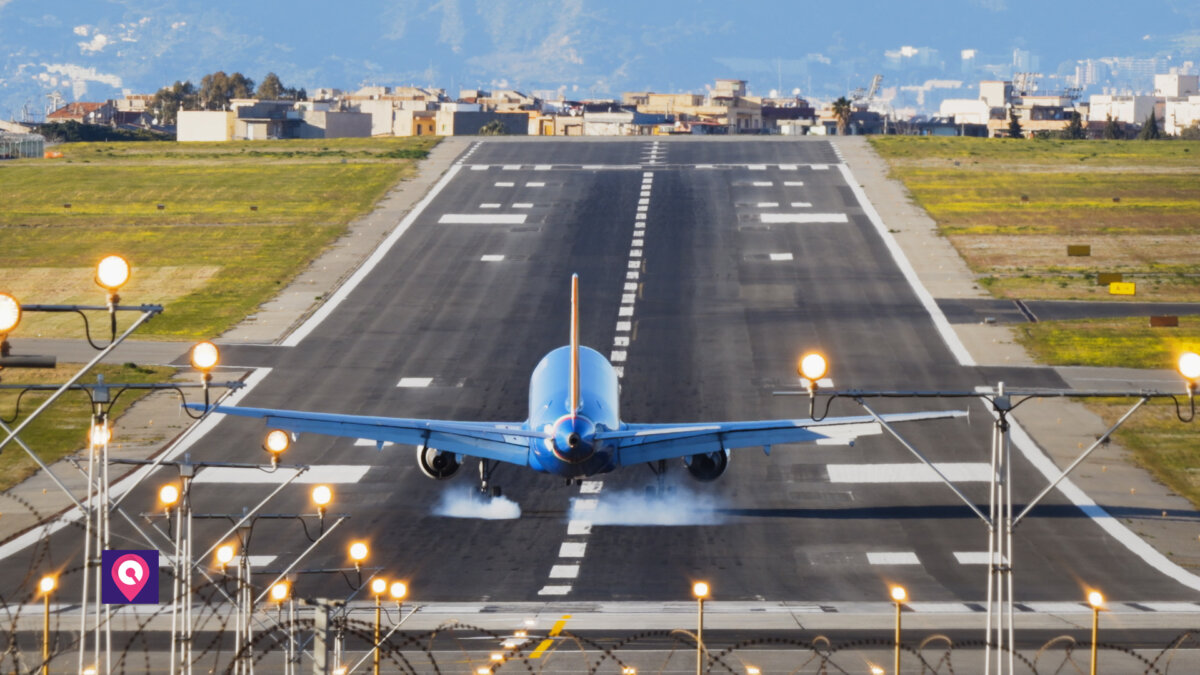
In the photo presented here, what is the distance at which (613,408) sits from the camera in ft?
174

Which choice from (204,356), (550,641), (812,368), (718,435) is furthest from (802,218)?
(204,356)

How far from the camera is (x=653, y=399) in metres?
69.4

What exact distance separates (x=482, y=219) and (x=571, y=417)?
227 ft

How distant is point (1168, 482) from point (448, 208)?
2753 inches

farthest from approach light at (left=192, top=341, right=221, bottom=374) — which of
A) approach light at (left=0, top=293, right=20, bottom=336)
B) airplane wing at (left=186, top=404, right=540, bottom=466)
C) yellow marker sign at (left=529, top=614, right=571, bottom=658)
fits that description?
airplane wing at (left=186, top=404, right=540, bottom=466)

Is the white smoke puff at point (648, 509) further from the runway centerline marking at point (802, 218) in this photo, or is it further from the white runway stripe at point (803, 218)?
the white runway stripe at point (803, 218)

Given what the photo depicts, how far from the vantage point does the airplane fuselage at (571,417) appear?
154ft

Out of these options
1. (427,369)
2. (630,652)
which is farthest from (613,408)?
(427,369)

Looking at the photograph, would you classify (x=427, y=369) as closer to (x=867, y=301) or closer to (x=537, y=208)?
(x=867, y=301)

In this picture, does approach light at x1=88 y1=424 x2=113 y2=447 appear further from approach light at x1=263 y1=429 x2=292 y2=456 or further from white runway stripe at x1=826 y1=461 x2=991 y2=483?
white runway stripe at x1=826 y1=461 x2=991 y2=483

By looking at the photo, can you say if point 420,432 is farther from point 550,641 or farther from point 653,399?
point 653,399

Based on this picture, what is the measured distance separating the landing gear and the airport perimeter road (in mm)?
873

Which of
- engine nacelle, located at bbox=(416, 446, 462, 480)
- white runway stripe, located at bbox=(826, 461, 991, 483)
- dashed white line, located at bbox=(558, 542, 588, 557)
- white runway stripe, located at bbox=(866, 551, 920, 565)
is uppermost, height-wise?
engine nacelle, located at bbox=(416, 446, 462, 480)

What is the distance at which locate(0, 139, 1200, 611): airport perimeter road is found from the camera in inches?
1848
